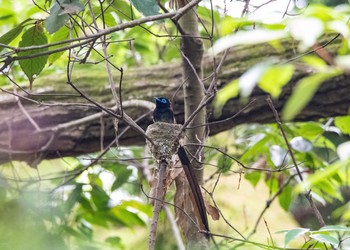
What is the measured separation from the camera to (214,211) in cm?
228

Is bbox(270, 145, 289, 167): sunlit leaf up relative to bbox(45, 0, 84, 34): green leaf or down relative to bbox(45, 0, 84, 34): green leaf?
down

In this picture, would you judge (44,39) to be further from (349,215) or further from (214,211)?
(349,215)

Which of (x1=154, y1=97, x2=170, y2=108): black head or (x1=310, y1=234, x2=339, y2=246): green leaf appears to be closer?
(x1=310, y1=234, x2=339, y2=246): green leaf

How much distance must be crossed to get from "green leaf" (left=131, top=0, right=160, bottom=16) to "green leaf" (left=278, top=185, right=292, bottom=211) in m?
1.67

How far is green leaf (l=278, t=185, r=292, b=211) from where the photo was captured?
3.24 meters

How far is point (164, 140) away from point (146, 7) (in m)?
0.56

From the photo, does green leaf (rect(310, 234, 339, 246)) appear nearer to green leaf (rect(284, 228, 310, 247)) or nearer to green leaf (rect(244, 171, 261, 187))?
green leaf (rect(284, 228, 310, 247))

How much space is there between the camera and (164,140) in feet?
7.45

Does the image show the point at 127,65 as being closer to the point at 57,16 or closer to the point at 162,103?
the point at 162,103

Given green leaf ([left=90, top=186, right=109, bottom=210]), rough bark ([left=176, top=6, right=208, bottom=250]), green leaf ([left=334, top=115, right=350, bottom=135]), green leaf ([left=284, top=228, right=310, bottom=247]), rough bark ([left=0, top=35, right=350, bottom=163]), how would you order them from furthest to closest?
green leaf ([left=90, top=186, right=109, bottom=210]), rough bark ([left=0, top=35, right=350, bottom=163]), green leaf ([left=334, top=115, right=350, bottom=135]), rough bark ([left=176, top=6, right=208, bottom=250]), green leaf ([left=284, top=228, right=310, bottom=247])

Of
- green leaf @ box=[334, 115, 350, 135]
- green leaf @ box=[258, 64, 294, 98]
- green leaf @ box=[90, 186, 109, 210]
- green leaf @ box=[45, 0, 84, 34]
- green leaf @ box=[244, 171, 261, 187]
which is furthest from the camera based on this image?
green leaf @ box=[244, 171, 261, 187]

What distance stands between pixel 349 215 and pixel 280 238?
12.9 ft

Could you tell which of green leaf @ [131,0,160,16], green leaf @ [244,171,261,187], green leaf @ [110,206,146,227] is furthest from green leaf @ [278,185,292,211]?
green leaf @ [131,0,160,16]

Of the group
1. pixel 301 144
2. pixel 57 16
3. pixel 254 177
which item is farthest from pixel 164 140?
pixel 254 177
